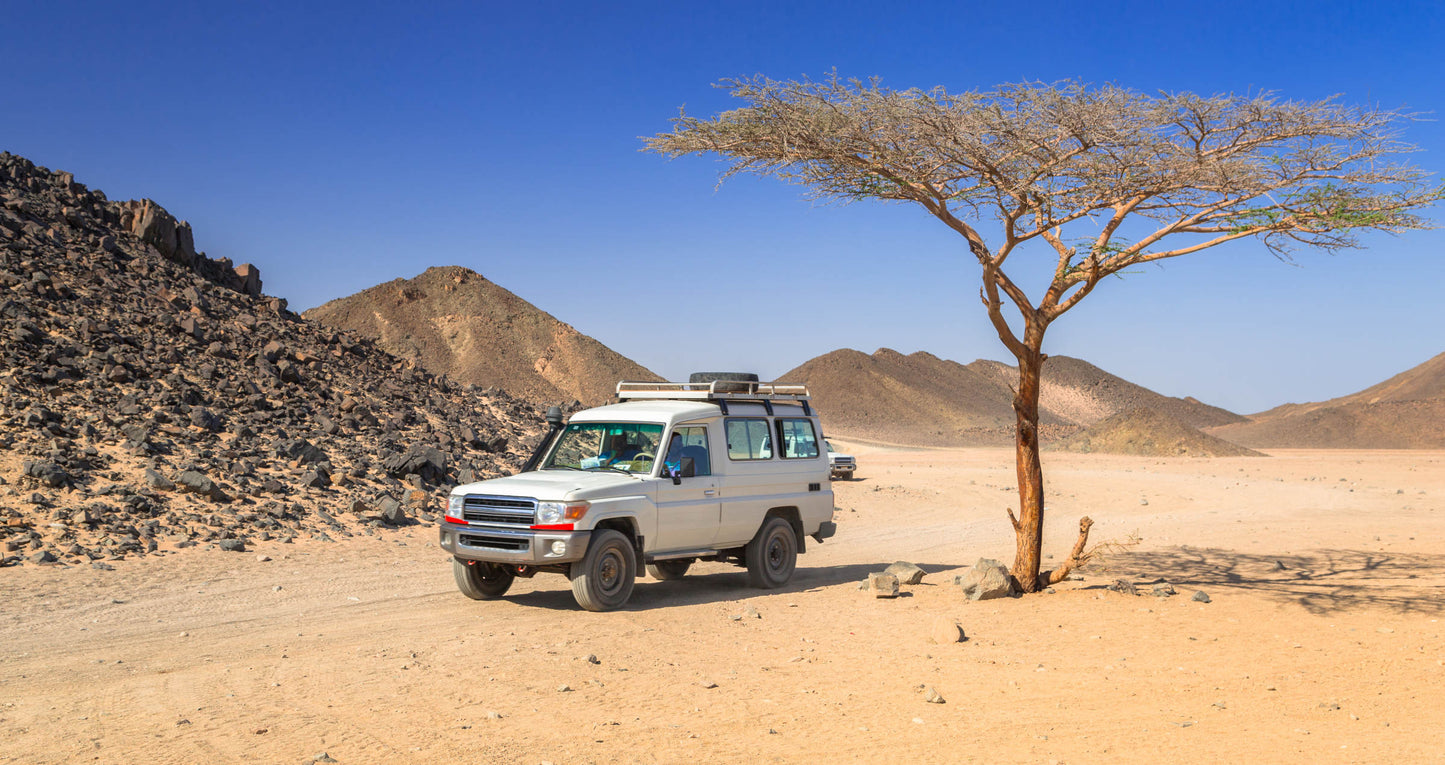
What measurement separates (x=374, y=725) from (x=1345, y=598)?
1184 cm

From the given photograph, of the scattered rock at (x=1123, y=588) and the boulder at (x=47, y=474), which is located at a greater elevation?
the boulder at (x=47, y=474)

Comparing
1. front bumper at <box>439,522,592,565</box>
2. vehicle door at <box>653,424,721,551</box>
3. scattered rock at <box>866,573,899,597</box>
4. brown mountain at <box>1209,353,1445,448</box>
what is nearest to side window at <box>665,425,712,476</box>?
vehicle door at <box>653,424,721,551</box>

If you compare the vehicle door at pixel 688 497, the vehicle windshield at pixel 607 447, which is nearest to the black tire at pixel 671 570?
the vehicle door at pixel 688 497

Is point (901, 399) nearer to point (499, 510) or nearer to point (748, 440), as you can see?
point (748, 440)

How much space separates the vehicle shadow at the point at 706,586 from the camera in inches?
476

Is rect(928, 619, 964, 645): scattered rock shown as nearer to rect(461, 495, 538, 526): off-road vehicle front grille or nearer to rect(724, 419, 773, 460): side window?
rect(724, 419, 773, 460): side window

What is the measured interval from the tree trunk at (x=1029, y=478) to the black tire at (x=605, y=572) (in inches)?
193

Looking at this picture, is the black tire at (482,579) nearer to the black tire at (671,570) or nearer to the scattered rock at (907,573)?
the black tire at (671,570)

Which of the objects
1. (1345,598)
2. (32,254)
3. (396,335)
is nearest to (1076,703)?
(1345,598)

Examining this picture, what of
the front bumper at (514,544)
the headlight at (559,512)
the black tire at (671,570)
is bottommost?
the black tire at (671,570)

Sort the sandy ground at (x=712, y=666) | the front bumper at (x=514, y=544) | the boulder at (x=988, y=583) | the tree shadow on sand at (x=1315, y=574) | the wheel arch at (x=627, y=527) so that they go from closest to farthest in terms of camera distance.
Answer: the sandy ground at (x=712, y=666), the front bumper at (x=514, y=544), the wheel arch at (x=627, y=527), the boulder at (x=988, y=583), the tree shadow on sand at (x=1315, y=574)

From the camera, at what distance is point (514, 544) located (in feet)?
35.6

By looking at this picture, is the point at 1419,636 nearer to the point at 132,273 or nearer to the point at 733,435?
the point at 733,435

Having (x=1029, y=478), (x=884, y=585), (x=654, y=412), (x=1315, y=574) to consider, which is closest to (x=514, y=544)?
(x=654, y=412)
